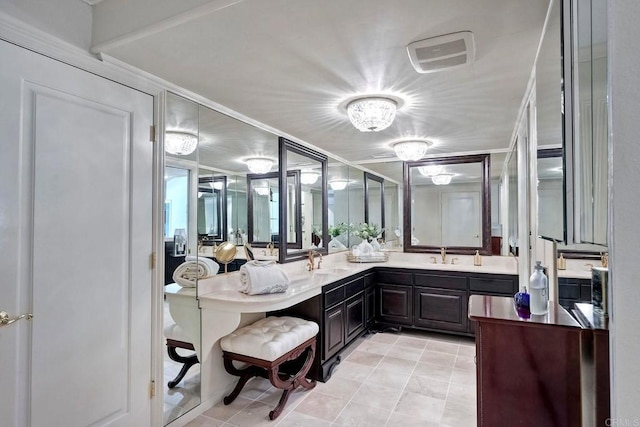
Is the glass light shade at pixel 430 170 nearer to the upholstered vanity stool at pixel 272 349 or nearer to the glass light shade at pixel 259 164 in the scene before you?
the glass light shade at pixel 259 164

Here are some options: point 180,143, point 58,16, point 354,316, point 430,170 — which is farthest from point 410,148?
point 58,16

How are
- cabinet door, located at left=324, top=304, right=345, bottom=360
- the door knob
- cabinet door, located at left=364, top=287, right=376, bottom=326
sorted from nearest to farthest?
1. the door knob
2. cabinet door, located at left=324, top=304, right=345, bottom=360
3. cabinet door, located at left=364, top=287, right=376, bottom=326

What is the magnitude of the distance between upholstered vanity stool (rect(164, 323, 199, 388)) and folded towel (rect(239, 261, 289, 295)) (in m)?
0.52

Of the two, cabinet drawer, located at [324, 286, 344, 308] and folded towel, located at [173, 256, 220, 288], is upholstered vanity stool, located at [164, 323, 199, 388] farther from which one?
cabinet drawer, located at [324, 286, 344, 308]

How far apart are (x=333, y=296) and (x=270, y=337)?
2.72 feet

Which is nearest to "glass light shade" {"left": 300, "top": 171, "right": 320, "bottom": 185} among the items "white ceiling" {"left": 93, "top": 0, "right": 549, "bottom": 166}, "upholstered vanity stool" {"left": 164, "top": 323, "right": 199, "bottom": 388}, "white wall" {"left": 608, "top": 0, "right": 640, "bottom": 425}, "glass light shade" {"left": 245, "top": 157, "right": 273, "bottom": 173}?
"glass light shade" {"left": 245, "top": 157, "right": 273, "bottom": 173}

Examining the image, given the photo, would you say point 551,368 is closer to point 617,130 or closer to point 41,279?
point 617,130

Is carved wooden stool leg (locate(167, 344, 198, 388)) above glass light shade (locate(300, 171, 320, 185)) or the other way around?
the other way around

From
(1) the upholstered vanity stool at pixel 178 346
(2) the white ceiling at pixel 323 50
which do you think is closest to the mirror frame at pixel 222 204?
(2) the white ceiling at pixel 323 50

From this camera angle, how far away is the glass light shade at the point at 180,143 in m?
2.24

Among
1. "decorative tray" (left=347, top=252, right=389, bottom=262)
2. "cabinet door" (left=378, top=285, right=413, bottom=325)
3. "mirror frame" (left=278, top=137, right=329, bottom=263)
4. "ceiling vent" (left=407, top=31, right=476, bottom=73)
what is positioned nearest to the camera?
"ceiling vent" (left=407, top=31, right=476, bottom=73)

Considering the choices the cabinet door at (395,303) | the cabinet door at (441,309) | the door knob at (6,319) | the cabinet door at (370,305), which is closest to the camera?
the door knob at (6,319)

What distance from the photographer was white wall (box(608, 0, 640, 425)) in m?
0.56

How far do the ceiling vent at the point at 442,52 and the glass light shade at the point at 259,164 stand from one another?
1.72m
